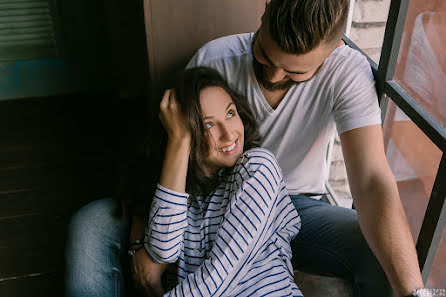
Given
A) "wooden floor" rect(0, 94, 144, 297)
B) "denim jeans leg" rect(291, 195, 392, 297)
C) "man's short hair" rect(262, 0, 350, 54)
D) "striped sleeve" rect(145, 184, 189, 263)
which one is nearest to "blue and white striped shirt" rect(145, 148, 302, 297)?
"striped sleeve" rect(145, 184, 189, 263)

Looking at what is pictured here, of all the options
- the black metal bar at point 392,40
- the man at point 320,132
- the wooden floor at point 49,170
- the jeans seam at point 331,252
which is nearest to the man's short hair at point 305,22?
the man at point 320,132

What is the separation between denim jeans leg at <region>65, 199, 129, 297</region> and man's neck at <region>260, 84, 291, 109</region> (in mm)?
621

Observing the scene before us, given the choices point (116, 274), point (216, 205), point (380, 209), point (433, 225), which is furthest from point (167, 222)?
point (433, 225)

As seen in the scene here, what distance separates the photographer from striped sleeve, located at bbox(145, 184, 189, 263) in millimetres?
1244

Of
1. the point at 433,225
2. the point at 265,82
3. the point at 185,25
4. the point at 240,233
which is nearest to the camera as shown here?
the point at 433,225

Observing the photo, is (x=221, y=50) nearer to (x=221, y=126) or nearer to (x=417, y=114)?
(x=221, y=126)

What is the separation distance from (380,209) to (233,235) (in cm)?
39

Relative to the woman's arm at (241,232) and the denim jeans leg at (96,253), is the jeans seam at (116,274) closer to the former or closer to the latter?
the denim jeans leg at (96,253)

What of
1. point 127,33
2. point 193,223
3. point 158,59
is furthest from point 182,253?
point 127,33

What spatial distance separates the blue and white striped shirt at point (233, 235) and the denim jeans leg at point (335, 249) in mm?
104

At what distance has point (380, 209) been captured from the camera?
116 cm

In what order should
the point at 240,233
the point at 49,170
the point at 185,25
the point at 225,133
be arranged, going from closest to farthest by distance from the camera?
the point at 240,233, the point at 225,133, the point at 185,25, the point at 49,170

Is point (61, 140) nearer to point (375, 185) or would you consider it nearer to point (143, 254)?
point (143, 254)

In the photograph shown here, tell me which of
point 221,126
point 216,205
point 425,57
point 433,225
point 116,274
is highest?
point 425,57
